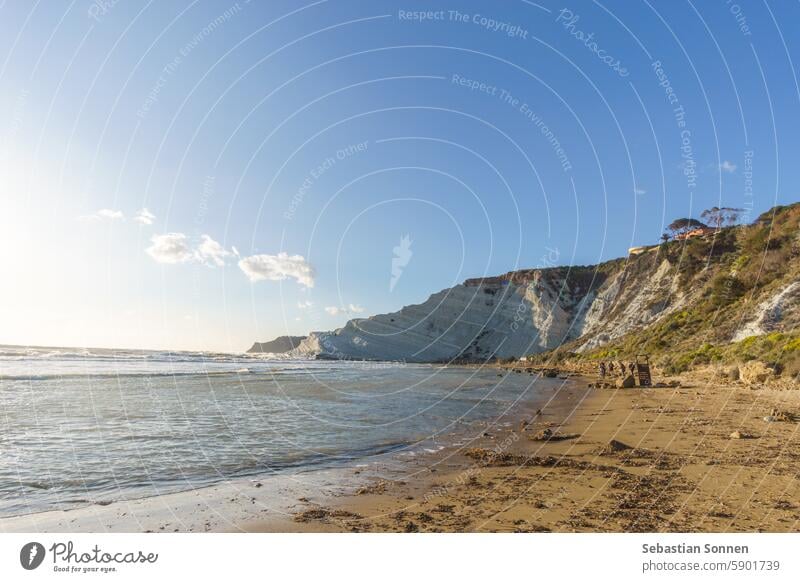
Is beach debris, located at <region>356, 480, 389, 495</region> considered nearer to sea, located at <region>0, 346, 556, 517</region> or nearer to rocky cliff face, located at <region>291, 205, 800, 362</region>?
sea, located at <region>0, 346, 556, 517</region>

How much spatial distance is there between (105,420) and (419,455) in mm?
10042

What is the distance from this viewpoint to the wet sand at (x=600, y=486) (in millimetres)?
5148

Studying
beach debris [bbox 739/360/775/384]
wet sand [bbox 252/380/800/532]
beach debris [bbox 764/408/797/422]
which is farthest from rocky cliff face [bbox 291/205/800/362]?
wet sand [bbox 252/380/800/532]

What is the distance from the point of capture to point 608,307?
7700 cm

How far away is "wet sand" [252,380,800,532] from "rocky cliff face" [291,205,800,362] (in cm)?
1899

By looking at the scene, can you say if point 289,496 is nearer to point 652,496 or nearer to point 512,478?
point 512,478

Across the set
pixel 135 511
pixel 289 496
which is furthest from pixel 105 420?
pixel 289 496

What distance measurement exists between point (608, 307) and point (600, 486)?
256 ft

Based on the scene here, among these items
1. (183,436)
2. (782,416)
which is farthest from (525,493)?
(183,436)

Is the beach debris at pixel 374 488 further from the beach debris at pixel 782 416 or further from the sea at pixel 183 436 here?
the beach debris at pixel 782 416

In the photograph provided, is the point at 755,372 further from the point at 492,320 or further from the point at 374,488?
the point at 492,320

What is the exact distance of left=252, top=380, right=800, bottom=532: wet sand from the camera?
5.15 metres

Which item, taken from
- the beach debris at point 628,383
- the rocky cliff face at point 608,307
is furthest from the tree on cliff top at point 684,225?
the beach debris at point 628,383

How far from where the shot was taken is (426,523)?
5.39 m
